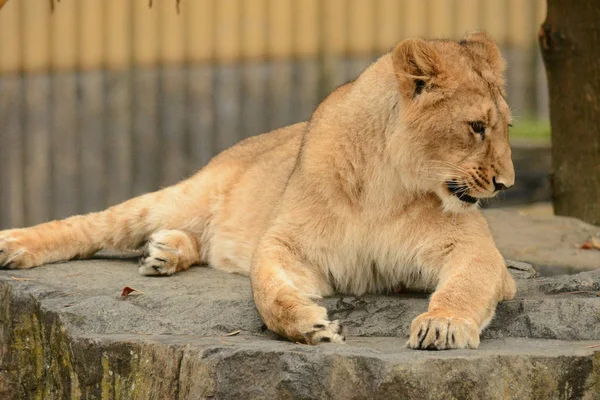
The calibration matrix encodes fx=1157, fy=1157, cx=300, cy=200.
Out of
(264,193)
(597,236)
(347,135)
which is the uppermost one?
(347,135)

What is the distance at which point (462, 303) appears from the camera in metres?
4.13

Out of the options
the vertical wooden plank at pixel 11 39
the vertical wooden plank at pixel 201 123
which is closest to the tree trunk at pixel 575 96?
the vertical wooden plank at pixel 201 123

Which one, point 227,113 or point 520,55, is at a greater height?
point 520,55

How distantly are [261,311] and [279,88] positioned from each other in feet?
14.9

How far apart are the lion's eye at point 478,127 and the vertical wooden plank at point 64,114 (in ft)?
15.9

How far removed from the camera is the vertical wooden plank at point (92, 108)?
8555mm

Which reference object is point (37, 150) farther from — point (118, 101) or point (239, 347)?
point (239, 347)

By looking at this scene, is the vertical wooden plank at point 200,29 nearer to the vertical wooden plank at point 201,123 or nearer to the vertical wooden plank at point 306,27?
the vertical wooden plank at point 201,123

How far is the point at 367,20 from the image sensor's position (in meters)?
8.55

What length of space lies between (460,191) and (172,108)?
456 cm

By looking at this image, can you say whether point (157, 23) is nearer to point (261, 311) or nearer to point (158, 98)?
point (158, 98)

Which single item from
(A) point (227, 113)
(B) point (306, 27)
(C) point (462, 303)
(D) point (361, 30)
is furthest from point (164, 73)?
(C) point (462, 303)

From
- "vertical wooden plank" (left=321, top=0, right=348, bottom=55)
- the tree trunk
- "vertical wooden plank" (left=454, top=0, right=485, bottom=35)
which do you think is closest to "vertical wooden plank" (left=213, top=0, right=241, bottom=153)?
"vertical wooden plank" (left=321, top=0, right=348, bottom=55)

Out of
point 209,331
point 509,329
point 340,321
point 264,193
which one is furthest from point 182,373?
point 264,193
